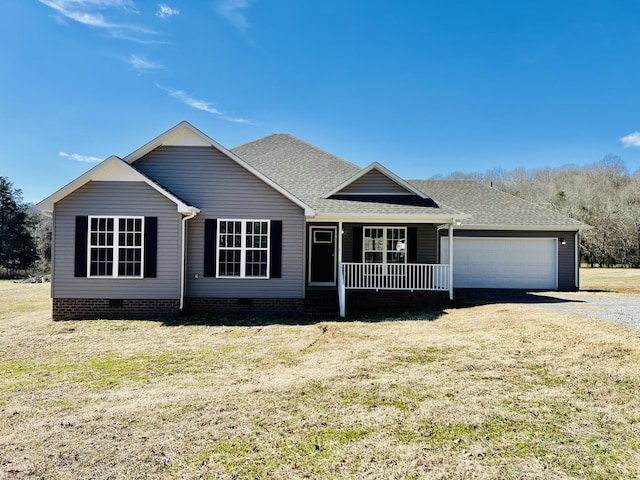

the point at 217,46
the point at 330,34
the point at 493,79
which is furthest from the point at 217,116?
the point at 493,79

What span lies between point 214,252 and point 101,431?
7.34 metres

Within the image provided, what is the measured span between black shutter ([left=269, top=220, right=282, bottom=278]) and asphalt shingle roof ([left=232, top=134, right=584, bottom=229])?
141 cm

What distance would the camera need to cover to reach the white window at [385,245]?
13859mm

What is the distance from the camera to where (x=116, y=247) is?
10.5m

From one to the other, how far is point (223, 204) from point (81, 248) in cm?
404

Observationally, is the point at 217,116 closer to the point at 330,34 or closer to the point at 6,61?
the point at 330,34

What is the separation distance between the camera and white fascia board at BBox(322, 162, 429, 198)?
43.0 ft

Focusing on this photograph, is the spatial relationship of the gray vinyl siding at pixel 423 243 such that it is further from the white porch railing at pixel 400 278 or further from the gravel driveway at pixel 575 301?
the gravel driveway at pixel 575 301

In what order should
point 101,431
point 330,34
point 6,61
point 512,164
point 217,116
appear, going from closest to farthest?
point 101,431, point 6,61, point 330,34, point 217,116, point 512,164

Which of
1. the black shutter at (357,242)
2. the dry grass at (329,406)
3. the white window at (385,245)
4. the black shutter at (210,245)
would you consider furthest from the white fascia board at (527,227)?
the black shutter at (210,245)

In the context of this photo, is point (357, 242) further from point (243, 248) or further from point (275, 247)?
point (243, 248)

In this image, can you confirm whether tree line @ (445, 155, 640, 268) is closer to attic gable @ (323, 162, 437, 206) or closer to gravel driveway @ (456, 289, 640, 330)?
gravel driveway @ (456, 289, 640, 330)

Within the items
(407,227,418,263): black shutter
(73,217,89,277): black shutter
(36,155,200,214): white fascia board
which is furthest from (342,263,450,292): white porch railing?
(73,217,89,277): black shutter

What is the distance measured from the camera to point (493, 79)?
19.4 meters
